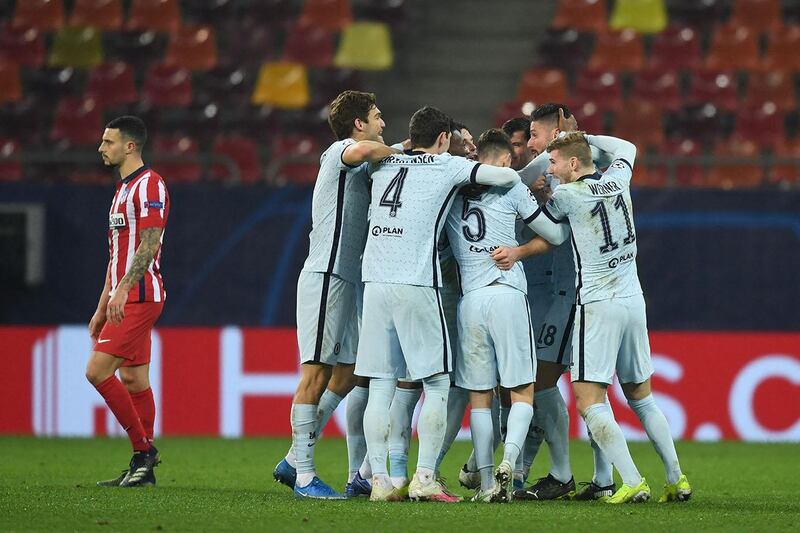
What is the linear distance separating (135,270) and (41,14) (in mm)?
9138

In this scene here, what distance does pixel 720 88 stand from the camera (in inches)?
607

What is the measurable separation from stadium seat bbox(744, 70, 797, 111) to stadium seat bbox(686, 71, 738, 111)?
0.66 feet

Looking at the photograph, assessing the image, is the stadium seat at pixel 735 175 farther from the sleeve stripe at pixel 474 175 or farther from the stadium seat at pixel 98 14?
the stadium seat at pixel 98 14

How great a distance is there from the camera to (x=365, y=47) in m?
16.1

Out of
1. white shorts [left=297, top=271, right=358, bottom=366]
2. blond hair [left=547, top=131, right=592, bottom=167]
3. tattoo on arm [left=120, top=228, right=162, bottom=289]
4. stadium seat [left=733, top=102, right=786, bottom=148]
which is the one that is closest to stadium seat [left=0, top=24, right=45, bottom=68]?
stadium seat [left=733, top=102, right=786, bottom=148]

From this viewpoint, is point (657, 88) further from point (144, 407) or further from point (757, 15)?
point (144, 407)

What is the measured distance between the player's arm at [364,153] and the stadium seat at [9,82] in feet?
29.3

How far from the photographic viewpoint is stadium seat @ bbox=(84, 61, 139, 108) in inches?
592

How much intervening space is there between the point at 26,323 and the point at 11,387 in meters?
0.61

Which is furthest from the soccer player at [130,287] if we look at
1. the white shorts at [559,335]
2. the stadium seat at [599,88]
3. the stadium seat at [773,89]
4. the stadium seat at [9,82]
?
the stadium seat at [773,89]

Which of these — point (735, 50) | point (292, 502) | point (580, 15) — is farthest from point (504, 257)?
point (580, 15)

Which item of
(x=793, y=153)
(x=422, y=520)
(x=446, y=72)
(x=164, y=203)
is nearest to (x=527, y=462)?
(x=422, y=520)

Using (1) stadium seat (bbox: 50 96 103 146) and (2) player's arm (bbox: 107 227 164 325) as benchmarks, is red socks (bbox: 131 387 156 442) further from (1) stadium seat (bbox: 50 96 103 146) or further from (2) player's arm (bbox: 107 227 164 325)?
(1) stadium seat (bbox: 50 96 103 146)

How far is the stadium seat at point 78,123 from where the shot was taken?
14.5m
